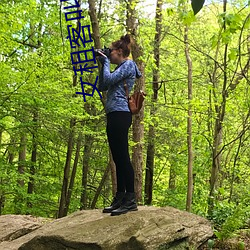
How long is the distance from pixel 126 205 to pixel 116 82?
1.44 m

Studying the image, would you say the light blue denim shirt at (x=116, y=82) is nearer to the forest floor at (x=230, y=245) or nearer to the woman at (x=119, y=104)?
the woman at (x=119, y=104)

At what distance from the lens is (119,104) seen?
3.93 metres

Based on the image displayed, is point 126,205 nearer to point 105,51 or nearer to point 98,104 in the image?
point 105,51

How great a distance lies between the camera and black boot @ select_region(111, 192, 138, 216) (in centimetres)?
415

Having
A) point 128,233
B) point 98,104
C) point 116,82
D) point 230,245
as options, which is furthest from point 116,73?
point 98,104

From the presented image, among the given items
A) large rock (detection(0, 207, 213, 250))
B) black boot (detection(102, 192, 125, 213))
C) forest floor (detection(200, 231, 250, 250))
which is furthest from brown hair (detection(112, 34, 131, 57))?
forest floor (detection(200, 231, 250, 250))

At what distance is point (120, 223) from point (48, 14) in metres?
8.84

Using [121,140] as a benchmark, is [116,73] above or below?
above

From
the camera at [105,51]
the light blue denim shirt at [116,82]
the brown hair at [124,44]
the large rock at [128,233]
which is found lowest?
the large rock at [128,233]

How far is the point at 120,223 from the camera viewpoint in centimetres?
391

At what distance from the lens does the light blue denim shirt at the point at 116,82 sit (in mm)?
3857

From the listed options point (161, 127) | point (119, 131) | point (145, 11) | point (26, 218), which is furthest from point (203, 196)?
point (119, 131)

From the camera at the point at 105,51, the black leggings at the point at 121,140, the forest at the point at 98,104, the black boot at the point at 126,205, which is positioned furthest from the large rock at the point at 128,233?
the camera at the point at 105,51

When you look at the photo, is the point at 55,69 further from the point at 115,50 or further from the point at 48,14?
the point at 115,50
